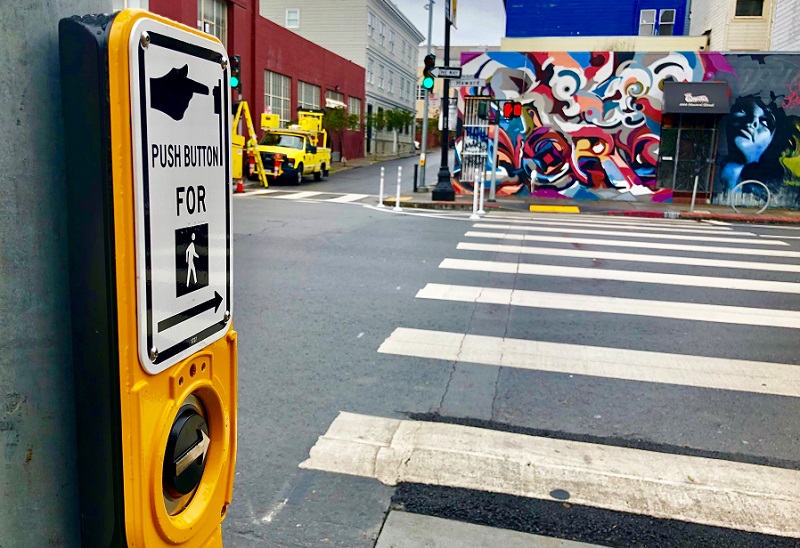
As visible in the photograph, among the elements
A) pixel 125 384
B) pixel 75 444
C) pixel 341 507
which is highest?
pixel 125 384

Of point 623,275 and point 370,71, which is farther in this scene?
point 370,71

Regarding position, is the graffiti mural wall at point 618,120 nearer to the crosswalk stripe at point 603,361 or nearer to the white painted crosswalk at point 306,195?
the white painted crosswalk at point 306,195

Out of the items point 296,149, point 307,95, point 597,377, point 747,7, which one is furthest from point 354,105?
point 597,377

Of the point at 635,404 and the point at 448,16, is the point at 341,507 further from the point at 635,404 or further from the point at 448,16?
the point at 448,16

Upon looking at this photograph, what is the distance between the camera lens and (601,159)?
23172mm

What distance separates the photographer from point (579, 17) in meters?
36.6

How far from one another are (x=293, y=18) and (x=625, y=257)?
42751mm

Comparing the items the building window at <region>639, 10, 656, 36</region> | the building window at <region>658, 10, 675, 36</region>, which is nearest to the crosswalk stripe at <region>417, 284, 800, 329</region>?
the building window at <region>639, 10, 656, 36</region>

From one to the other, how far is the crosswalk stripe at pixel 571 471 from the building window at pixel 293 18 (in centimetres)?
4818

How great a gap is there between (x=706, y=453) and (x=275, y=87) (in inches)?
1251

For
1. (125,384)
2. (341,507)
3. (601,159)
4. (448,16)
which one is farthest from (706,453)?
(601,159)

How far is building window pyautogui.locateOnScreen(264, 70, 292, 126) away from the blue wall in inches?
467

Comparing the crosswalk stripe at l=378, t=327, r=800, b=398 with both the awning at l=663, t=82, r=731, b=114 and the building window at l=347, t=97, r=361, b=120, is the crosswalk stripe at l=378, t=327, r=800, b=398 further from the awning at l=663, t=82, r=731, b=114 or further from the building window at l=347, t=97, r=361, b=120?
the building window at l=347, t=97, r=361, b=120

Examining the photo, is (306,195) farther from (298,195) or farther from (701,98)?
(701,98)
